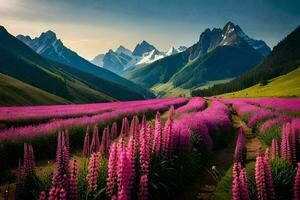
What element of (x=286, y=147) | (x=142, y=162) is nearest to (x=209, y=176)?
(x=286, y=147)

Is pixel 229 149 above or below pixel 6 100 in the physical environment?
below

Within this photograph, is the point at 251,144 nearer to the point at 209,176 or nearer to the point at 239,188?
the point at 209,176

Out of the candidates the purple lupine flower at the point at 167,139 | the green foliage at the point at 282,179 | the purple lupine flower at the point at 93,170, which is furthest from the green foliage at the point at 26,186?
the green foliage at the point at 282,179

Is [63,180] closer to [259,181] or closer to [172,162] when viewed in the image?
[259,181]

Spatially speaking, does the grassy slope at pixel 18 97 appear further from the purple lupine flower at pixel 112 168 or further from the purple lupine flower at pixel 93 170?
the purple lupine flower at pixel 112 168

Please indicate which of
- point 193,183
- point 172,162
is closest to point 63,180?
point 172,162

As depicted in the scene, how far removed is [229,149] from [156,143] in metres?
10.8

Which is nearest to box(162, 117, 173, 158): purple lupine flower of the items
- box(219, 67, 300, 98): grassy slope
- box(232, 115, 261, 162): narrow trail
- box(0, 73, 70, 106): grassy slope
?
box(232, 115, 261, 162): narrow trail

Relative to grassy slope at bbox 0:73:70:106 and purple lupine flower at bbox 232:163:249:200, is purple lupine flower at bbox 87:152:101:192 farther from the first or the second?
grassy slope at bbox 0:73:70:106

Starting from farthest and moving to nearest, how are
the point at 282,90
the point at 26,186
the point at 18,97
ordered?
1. the point at 282,90
2. the point at 18,97
3. the point at 26,186

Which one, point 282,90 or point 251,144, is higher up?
point 282,90

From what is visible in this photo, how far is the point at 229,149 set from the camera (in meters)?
20.8

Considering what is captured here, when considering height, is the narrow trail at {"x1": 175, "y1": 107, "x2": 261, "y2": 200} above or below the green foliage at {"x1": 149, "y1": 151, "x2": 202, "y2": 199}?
below

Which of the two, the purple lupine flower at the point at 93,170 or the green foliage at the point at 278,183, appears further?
the green foliage at the point at 278,183
